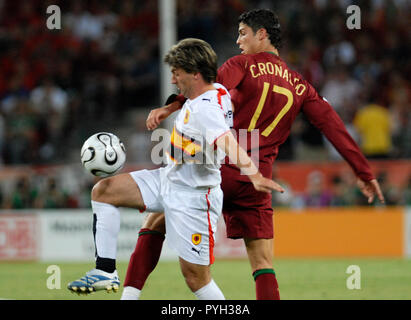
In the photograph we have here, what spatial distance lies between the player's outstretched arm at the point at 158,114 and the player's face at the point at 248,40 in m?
0.82

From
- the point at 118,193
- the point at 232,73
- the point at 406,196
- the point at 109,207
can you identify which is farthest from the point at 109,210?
the point at 406,196

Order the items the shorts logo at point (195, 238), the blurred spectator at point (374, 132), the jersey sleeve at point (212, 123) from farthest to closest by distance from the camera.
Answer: the blurred spectator at point (374, 132) < the shorts logo at point (195, 238) < the jersey sleeve at point (212, 123)

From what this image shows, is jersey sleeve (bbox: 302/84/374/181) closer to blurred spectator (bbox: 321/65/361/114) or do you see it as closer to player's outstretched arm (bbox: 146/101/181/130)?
player's outstretched arm (bbox: 146/101/181/130)

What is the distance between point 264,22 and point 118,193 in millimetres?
1679

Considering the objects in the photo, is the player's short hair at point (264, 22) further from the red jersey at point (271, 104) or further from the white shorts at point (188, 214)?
the white shorts at point (188, 214)

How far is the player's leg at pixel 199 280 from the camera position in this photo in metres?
4.83

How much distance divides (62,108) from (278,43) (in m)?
10.0

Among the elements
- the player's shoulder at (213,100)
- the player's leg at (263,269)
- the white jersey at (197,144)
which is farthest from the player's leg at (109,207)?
the player's leg at (263,269)

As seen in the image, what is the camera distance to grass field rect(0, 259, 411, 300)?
7508 millimetres

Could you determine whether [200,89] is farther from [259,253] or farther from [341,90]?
[341,90]

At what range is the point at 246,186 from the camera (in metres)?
5.42

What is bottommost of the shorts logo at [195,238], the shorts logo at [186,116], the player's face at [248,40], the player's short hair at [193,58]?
the shorts logo at [195,238]

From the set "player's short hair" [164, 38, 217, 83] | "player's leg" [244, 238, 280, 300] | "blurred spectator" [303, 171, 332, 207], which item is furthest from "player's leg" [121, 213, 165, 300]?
"blurred spectator" [303, 171, 332, 207]
